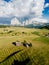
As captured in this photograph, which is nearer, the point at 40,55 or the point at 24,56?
the point at 40,55

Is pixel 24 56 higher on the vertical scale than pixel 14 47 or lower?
higher

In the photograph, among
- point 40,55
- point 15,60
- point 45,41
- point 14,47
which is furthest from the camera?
point 45,41

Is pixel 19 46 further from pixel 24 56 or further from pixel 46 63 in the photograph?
pixel 46 63

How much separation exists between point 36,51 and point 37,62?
20.8ft

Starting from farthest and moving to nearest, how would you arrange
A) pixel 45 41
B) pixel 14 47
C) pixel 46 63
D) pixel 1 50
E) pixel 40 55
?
pixel 45 41, pixel 14 47, pixel 1 50, pixel 40 55, pixel 46 63

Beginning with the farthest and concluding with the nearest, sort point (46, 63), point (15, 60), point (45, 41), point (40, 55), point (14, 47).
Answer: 1. point (45, 41)
2. point (14, 47)
3. point (15, 60)
4. point (40, 55)
5. point (46, 63)

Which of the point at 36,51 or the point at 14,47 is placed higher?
the point at 36,51

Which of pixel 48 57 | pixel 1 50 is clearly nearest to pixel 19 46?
pixel 1 50

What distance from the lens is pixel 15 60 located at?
144ft

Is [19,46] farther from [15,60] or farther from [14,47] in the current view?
[15,60]

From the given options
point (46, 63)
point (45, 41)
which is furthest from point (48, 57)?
point (45, 41)

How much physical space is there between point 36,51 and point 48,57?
6008 mm

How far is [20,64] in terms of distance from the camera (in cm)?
4150

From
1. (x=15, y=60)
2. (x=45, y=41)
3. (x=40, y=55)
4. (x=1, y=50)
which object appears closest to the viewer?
(x=40, y=55)
